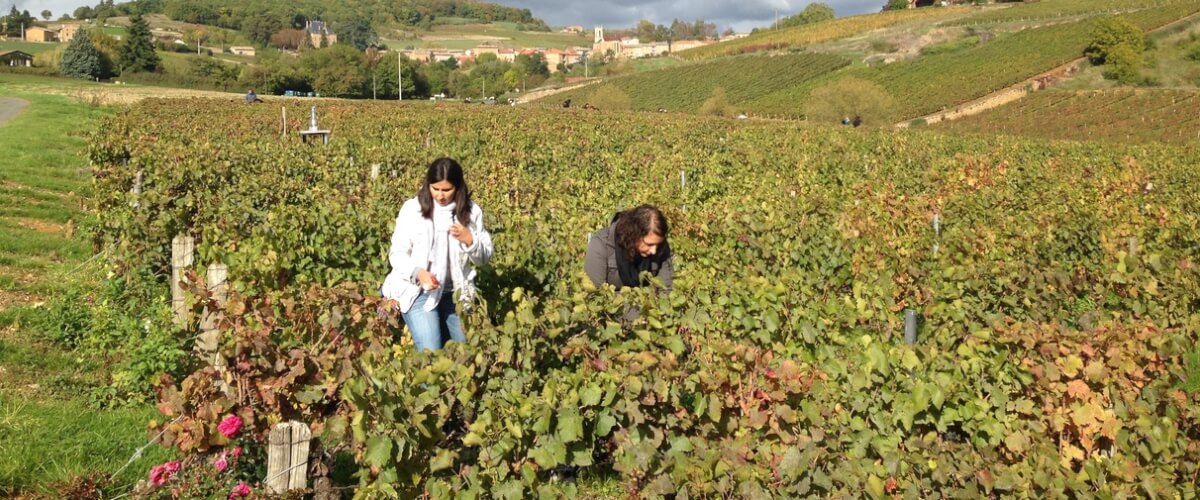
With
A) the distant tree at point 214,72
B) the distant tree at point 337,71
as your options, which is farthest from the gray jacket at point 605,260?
the distant tree at point 337,71

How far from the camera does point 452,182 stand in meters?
4.62

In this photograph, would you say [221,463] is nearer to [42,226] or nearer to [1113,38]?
[42,226]

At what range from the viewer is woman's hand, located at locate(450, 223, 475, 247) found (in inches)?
178

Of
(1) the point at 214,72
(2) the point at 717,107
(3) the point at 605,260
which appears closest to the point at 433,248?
(3) the point at 605,260

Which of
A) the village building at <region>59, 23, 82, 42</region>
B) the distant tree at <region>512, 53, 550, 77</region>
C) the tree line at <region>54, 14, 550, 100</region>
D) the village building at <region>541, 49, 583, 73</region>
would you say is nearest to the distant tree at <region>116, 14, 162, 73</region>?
the tree line at <region>54, 14, 550, 100</region>

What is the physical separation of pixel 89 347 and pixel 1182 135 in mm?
52404

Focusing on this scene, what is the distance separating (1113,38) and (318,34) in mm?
147615

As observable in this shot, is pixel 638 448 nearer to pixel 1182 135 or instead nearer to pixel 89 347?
pixel 89 347

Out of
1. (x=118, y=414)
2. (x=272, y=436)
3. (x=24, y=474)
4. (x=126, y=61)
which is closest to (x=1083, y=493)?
(x=272, y=436)

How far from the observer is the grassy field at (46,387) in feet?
14.0

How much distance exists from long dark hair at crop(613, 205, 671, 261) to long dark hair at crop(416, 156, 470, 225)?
2.63 ft

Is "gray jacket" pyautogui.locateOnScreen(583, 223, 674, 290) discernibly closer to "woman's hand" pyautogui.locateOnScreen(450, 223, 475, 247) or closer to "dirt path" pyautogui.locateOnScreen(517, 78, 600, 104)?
"woman's hand" pyautogui.locateOnScreen(450, 223, 475, 247)

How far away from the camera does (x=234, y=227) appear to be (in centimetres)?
607

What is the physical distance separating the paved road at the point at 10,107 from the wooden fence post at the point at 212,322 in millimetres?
25899
